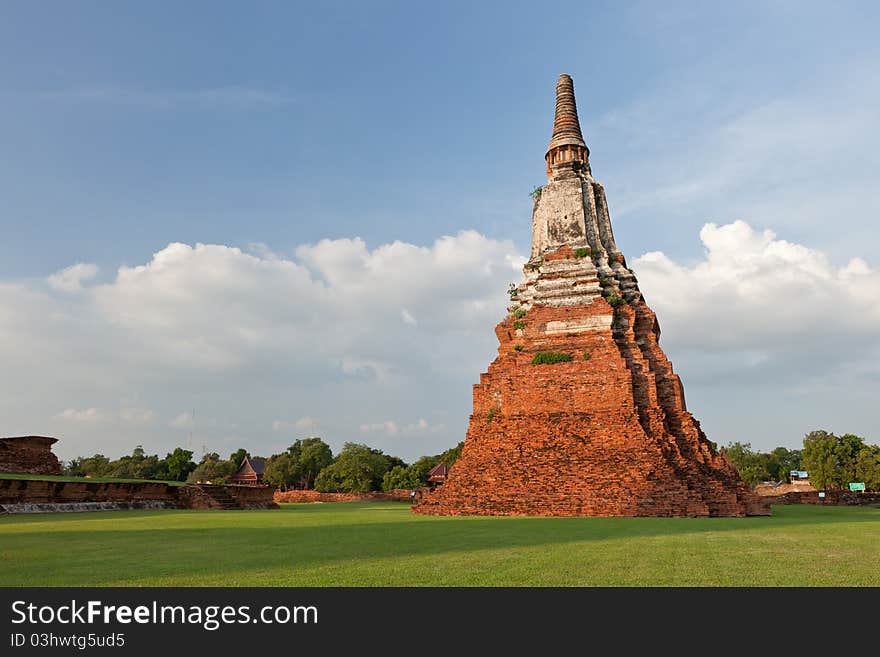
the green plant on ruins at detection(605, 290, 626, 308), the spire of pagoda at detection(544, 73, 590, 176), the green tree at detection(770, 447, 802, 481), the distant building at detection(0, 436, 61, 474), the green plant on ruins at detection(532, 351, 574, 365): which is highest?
the spire of pagoda at detection(544, 73, 590, 176)

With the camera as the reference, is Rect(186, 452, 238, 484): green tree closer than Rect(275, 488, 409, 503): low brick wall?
No

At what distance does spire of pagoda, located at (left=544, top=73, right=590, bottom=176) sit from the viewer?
30891mm

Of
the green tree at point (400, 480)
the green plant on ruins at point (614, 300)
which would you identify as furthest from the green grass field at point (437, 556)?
the green tree at point (400, 480)

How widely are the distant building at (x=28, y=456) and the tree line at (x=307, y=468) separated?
98.7ft

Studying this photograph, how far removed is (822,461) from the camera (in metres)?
50.9

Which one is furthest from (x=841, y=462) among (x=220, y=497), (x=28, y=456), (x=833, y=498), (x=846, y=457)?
(x=28, y=456)

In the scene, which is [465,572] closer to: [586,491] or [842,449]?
[586,491]

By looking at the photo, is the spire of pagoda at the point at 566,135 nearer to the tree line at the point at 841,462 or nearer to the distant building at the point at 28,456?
the distant building at the point at 28,456

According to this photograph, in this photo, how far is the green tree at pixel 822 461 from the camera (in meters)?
50.0

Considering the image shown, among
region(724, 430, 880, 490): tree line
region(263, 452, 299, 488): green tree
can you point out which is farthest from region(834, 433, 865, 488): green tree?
region(263, 452, 299, 488): green tree

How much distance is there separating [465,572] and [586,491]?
13267mm

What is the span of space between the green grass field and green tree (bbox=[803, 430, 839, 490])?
42954 millimetres

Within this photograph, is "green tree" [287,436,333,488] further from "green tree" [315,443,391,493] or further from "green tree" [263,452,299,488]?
"green tree" [315,443,391,493]

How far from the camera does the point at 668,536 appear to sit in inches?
462
